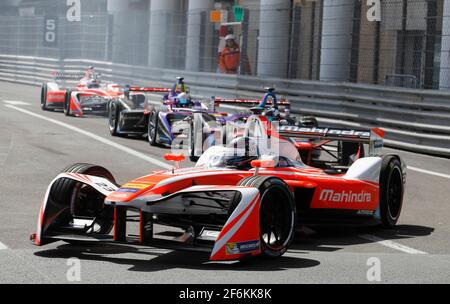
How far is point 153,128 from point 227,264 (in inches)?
444

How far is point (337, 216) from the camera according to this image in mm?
10141

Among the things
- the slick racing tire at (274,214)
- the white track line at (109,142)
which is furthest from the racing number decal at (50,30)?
the slick racing tire at (274,214)

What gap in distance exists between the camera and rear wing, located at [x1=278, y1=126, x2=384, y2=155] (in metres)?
11.2

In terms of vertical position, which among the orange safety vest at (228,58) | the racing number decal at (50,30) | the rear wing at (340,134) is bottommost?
the rear wing at (340,134)

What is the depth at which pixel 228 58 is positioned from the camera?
1092 inches

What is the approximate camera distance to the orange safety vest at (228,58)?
27.8 meters

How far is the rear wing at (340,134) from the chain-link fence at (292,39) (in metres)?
7.40

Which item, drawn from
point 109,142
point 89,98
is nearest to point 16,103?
point 89,98

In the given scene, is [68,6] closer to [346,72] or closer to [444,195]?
[346,72]

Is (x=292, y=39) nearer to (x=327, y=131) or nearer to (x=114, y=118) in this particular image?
(x=114, y=118)

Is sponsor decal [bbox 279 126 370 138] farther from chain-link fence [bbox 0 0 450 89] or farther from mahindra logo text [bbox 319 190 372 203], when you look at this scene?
chain-link fence [bbox 0 0 450 89]

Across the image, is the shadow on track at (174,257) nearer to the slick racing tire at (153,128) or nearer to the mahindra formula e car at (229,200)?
the mahindra formula e car at (229,200)

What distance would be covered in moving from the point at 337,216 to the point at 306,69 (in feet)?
48.2
